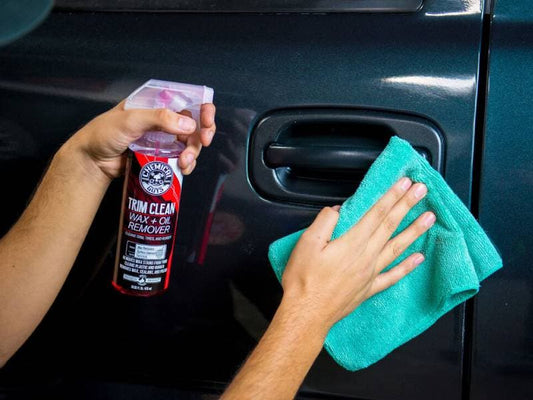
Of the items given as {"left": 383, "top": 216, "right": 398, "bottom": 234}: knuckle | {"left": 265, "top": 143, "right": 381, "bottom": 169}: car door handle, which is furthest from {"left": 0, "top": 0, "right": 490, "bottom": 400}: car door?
{"left": 383, "top": 216, "right": 398, "bottom": 234}: knuckle

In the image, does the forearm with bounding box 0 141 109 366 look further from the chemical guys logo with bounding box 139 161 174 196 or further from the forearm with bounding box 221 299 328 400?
the forearm with bounding box 221 299 328 400

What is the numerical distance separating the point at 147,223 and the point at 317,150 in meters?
0.31

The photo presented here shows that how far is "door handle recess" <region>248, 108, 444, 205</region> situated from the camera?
1138mm

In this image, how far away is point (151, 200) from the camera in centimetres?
108

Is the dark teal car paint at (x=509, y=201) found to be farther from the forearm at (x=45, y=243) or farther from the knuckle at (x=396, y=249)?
the forearm at (x=45, y=243)

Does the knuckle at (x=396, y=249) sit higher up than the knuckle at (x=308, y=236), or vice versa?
the knuckle at (x=308, y=236)

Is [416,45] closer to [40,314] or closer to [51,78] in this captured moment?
[51,78]

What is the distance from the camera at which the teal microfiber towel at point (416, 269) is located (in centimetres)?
107

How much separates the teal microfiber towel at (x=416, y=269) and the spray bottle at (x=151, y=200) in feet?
0.60

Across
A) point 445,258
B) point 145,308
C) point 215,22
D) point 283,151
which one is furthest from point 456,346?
point 215,22

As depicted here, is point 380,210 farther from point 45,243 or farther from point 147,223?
point 45,243

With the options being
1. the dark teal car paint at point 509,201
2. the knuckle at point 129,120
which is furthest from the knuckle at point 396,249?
the knuckle at point 129,120

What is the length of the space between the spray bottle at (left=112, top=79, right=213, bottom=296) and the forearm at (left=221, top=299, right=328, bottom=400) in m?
0.21

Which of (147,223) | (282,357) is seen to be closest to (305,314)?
(282,357)
